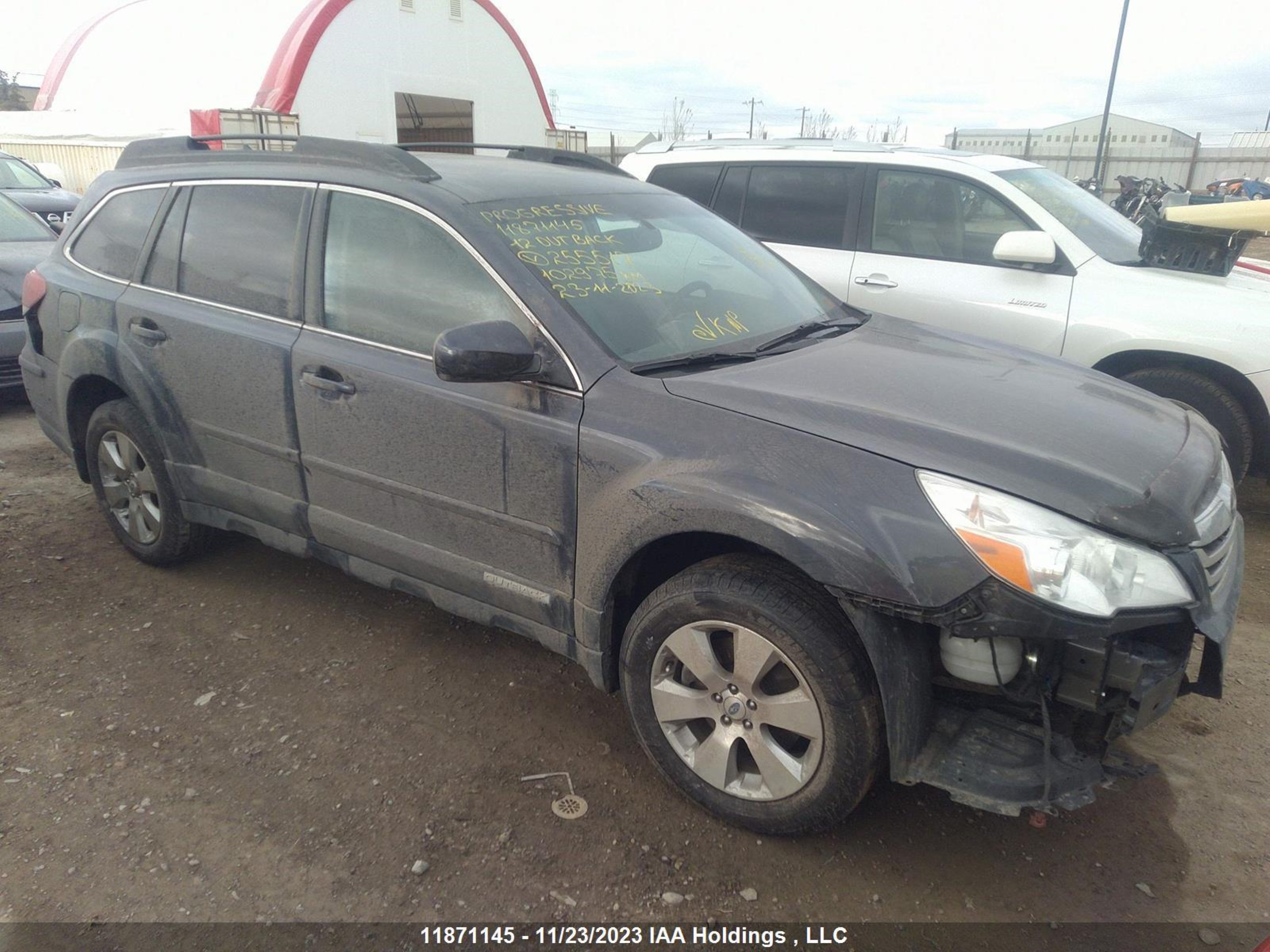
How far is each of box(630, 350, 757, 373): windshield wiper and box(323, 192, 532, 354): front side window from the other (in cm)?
36

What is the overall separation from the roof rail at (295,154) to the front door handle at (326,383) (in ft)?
2.34

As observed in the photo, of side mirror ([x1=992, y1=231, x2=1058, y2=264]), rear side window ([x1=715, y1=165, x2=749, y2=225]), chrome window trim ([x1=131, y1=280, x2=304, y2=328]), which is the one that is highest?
rear side window ([x1=715, y1=165, x2=749, y2=225])

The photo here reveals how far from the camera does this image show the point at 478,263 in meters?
2.74

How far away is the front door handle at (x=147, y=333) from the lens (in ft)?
11.6

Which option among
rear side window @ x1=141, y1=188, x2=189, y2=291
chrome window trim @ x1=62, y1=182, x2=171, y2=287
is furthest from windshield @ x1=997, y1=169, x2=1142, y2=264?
chrome window trim @ x1=62, y1=182, x2=171, y2=287

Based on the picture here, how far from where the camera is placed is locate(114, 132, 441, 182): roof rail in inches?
118

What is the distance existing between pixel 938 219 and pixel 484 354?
12.0 ft

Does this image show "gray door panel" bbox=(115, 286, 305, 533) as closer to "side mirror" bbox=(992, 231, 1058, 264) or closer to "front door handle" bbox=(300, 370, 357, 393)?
"front door handle" bbox=(300, 370, 357, 393)

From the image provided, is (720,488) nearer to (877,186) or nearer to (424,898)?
(424,898)

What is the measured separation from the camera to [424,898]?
91.0 inches

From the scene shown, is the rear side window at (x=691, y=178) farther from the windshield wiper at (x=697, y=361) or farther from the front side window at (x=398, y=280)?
the windshield wiper at (x=697, y=361)

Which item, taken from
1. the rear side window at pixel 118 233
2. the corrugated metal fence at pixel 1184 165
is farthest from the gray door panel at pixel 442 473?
the corrugated metal fence at pixel 1184 165

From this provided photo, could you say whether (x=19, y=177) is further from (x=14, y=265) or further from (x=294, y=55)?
(x=14, y=265)

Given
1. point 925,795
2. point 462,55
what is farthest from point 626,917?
point 462,55
